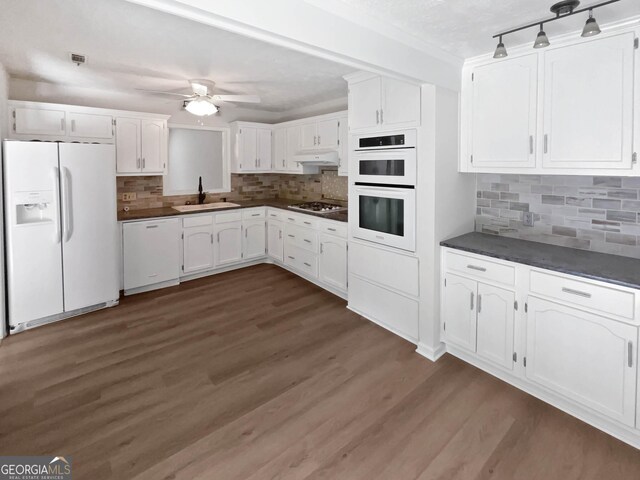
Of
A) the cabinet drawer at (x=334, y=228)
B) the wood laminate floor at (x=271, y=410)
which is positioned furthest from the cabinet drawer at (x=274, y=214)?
the wood laminate floor at (x=271, y=410)

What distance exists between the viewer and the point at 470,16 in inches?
80.9

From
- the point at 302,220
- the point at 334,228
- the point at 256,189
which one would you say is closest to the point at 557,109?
the point at 334,228

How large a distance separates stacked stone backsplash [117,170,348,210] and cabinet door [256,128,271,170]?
1.41 feet

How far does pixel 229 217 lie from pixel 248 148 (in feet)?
3.93

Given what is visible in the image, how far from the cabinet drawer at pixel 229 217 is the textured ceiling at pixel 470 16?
3.52m

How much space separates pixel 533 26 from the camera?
7.07 ft

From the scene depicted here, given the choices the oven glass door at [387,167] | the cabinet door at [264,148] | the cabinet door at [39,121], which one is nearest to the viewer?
the oven glass door at [387,167]

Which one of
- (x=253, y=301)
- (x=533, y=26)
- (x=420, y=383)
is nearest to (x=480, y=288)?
(x=420, y=383)

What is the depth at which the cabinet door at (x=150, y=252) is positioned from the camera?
13.8ft

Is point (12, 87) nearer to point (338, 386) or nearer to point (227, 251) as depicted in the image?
point (227, 251)

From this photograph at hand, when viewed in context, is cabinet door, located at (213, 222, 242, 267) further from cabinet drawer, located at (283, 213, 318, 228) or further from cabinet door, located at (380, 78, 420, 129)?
cabinet door, located at (380, 78, 420, 129)

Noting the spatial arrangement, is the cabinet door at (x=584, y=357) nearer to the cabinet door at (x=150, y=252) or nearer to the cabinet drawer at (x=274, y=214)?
the cabinet drawer at (x=274, y=214)

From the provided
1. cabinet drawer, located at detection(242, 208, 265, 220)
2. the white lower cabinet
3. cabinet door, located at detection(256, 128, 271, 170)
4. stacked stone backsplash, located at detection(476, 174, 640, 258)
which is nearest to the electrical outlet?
stacked stone backsplash, located at detection(476, 174, 640, 258)

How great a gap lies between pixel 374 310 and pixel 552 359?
1.56 meters
